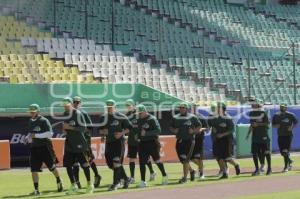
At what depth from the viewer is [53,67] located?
99.8 ft

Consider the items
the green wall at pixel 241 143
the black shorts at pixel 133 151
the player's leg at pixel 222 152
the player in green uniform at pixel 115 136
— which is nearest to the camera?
the player in green uniform at pixel 115 136

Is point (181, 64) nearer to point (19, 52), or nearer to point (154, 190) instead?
point (19, 52)

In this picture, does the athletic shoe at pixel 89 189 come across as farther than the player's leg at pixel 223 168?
No

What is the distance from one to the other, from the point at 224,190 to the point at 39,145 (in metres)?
4.24

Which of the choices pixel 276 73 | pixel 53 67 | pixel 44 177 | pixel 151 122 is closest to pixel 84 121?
pixel 151 122

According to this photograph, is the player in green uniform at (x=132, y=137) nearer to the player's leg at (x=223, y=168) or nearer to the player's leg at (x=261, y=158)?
the player's leg at (x=223, y=168)

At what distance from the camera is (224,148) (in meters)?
20.2

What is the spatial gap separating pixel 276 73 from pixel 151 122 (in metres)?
21.8

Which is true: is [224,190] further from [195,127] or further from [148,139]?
[195,127]

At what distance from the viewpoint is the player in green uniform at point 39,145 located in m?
16.7

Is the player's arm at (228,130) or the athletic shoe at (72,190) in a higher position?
the player's arm at (228,130)

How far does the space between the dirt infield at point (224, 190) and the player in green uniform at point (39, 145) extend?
1979mm

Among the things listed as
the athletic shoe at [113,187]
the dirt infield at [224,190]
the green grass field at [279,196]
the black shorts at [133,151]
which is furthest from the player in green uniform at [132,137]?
the green grass field at [279,196]

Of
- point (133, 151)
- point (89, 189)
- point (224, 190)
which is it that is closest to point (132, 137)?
point (133, 151)
